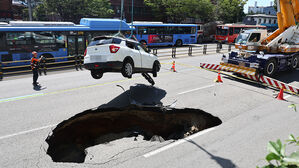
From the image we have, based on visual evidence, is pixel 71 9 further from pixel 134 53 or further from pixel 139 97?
pixel 139 97

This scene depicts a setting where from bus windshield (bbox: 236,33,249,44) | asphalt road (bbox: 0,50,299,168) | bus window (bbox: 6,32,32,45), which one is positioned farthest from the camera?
bus window (bbox: 6,32,32,45)

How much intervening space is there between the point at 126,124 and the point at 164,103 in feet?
6.47

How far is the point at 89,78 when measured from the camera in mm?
14617

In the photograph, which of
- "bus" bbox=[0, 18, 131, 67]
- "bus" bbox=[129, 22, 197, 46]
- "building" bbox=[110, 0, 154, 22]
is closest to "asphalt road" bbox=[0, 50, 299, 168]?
"bus" bbox=[0, 18, 131, 67]

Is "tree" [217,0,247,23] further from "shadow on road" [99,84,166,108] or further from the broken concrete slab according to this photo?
the broken concrete slab

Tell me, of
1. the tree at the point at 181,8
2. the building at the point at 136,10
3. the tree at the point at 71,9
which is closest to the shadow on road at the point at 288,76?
the tree at the point at 181,8

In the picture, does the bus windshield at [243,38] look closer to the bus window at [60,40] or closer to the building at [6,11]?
the bus window at [60,40]

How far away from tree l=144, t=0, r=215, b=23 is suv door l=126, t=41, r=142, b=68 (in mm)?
36378

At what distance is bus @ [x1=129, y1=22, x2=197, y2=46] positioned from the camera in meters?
30.6

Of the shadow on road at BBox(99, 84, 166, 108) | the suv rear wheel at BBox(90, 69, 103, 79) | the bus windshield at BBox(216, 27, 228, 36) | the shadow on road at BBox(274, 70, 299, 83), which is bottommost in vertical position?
the shadow on road at BBox(99, 84, 166, 108)

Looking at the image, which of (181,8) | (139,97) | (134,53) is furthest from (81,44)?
(181,8)

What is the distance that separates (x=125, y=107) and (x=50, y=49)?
39.7 ft

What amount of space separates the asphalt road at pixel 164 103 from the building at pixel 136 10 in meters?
38.9

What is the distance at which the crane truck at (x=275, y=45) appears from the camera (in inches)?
578
